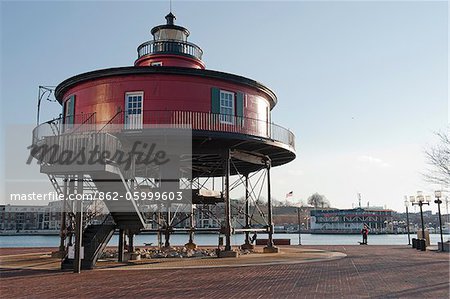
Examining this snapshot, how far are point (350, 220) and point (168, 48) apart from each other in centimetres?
11428

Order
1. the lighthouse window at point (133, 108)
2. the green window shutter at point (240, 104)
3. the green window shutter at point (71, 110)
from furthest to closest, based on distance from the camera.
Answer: the green window shutter at point (240, 104), the green window shutter at point (71, 110), the lighthouse window at point (133, 108)

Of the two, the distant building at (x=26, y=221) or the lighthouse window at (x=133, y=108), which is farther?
the distant building at (x=26, y=221)

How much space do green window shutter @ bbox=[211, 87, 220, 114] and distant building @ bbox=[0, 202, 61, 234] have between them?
137382 millimetres

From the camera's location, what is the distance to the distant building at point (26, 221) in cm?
14938

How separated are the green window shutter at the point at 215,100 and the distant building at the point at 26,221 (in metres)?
137

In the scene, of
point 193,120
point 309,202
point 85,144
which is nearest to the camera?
point 85,144

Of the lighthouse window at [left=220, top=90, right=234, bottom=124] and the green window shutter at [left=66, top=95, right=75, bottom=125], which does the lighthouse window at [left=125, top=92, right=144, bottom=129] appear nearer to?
the green window shutter at [left=66, top=95, right=75, bottom=125]

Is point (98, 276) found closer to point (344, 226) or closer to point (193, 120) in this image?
point (193, 120)

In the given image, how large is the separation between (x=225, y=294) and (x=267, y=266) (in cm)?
709

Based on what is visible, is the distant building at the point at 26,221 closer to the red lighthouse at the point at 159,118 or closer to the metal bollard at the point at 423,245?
the red lighthouse at the point at 159,118

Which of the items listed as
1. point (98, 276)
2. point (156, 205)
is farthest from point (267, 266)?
point (156, 205)

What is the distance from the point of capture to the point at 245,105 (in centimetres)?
2328

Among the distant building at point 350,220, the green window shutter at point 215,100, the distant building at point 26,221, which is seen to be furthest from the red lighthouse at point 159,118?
the distant building at point 26,221

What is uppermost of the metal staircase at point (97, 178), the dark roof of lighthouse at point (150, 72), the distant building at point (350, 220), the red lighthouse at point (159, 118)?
the dark roof of lighthouse at point (150, 72)
